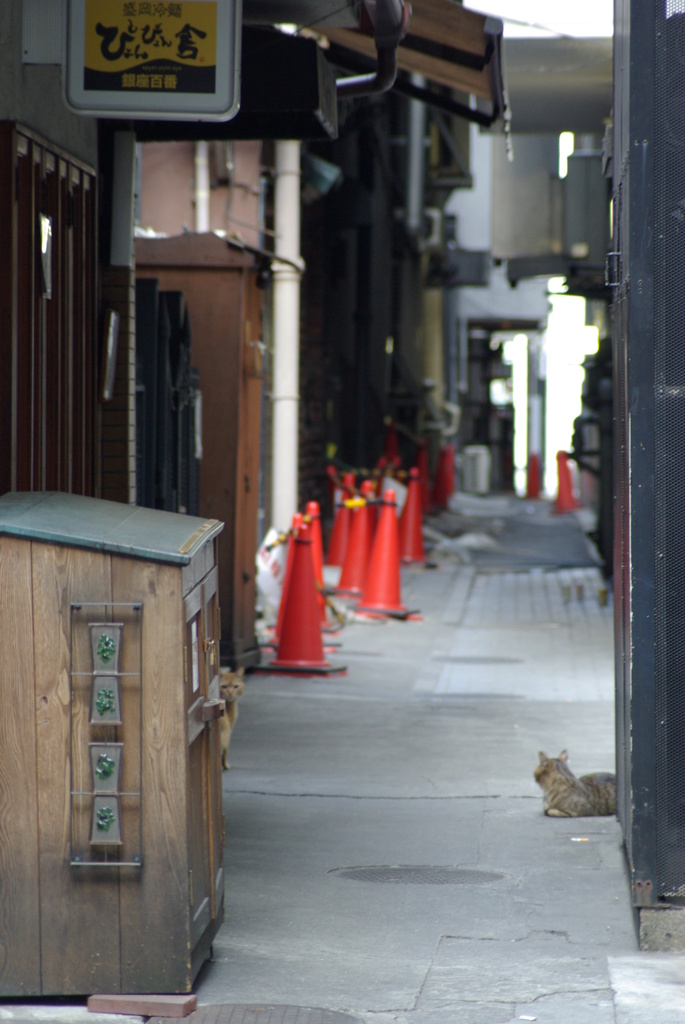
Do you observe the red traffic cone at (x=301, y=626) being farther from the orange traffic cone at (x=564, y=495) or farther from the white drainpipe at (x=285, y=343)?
the orange traffic cone at (x=564, y=495)

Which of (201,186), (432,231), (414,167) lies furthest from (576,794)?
(432,231)

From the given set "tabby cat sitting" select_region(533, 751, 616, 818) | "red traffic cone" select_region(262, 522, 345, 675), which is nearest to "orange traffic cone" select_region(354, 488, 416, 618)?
"red traffic cone" select_region(262, 522, 345, 675)

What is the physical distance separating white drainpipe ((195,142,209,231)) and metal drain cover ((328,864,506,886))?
849cm

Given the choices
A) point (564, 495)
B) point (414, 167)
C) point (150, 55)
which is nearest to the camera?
point (150, 55)

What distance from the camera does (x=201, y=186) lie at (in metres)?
13.4

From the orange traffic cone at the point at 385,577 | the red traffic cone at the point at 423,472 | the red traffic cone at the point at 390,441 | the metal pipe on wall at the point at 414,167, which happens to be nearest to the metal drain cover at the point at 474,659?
the orange traffic cone at the point at 385,577

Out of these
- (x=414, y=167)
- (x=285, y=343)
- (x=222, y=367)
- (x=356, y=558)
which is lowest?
(x=356, y=558)

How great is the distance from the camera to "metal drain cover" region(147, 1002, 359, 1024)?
4.33m

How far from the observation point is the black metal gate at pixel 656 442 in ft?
16.5

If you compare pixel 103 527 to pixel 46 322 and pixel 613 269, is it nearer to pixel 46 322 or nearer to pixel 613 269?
pixel 46 322

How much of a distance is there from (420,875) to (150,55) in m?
3.39

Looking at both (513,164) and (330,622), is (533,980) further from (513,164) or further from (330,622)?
(513,164)

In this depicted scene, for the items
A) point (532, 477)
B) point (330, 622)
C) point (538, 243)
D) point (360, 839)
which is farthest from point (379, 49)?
point (532, 477)

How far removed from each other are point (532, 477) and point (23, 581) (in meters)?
32.3
